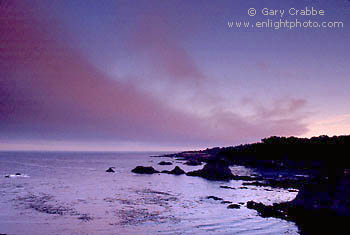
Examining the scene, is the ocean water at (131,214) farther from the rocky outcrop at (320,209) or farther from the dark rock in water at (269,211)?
the rocky outcrop at (320,209)

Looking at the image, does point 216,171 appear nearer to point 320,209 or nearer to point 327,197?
point 320,209

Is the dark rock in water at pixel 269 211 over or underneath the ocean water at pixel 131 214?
over

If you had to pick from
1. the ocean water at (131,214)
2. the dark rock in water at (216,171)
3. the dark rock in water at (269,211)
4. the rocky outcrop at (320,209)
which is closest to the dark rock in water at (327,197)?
the rocky outcrop at (320,209)

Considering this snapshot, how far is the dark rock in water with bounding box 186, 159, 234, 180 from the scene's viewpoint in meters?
77.4

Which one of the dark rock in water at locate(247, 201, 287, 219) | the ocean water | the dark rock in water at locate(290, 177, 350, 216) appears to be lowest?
the ocean water

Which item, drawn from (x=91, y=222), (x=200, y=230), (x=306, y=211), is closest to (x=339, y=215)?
(x=306, y=211)

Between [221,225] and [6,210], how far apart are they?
25.8 metres

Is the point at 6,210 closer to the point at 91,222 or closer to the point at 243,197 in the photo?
the point at 91,222

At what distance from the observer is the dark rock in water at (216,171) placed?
77438mm

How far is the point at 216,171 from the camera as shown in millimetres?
79188

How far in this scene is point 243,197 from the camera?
4631 centimetres

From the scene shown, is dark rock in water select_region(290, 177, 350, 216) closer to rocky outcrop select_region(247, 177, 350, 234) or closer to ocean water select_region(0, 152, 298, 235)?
rocky outcrop select_region(247, 177, 350, 234)

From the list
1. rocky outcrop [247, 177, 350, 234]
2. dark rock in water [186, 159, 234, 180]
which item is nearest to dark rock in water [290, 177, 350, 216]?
rocky outcrop [247, 177, 350, 234]

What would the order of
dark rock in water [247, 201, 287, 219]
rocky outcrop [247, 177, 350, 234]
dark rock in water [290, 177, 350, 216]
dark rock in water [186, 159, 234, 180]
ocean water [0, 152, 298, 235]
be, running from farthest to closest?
1. dark rock in water [186, 159, 234, 180]
2. dark rock in water [247, 201, 287, 219]
3. dark rock in water [290, 177, 350, 216]
4. rocky outcrop [247, 177, 350, 234]
5. ocean water [0, 152, 298, 235]
